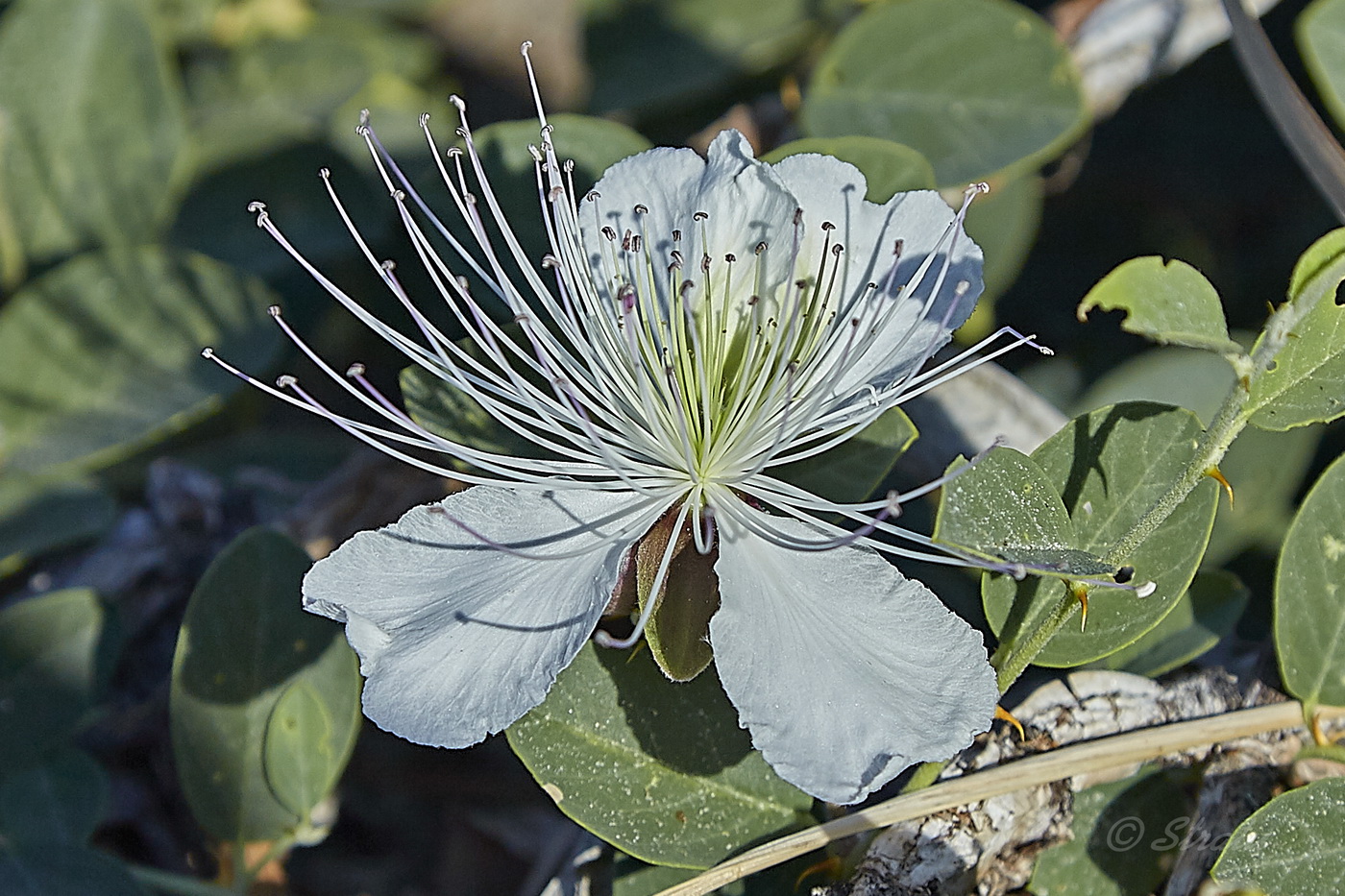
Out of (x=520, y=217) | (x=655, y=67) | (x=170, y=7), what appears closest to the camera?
(x=520, y=217)

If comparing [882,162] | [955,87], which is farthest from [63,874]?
[955,87]

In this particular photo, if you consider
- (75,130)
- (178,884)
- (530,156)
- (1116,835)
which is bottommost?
(178,884)

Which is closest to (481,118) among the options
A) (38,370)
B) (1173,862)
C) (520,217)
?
(38,370)

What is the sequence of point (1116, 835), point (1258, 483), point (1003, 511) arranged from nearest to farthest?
point (1003, 511)
point (1116, 835)
point (1258, 483)

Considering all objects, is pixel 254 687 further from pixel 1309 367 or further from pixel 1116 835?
pixel 1309 367

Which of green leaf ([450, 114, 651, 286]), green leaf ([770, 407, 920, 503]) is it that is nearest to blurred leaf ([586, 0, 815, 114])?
green leaf ([450, 114, 651, 286])

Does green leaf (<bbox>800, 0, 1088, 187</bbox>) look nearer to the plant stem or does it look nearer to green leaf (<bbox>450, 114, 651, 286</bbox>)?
green leaf (<bbox>450, 114, 651, 286</bbox>)

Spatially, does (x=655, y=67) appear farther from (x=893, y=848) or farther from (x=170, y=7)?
(x=893, y=848)

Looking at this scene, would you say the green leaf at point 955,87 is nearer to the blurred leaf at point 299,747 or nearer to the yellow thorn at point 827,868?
the yellow thorn at point 827,868
